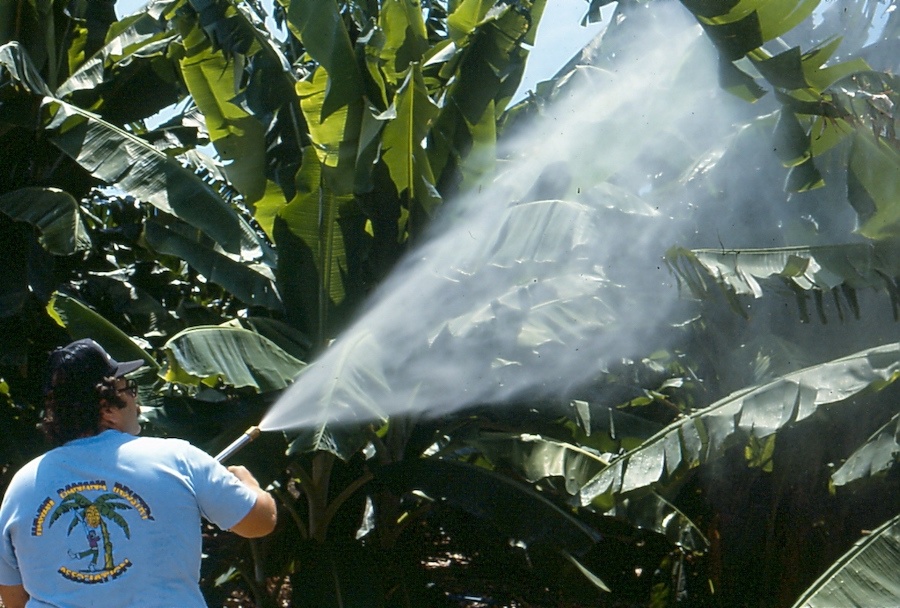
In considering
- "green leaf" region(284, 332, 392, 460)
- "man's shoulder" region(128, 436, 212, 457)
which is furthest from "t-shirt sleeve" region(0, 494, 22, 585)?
"green leaf" region(284, 332, 392, 460)

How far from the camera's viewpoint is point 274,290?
6945 millimetres

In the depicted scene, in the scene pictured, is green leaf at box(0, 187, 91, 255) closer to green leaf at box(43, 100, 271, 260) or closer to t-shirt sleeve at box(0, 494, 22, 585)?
green leaf at box(43, 100, 271, 260)

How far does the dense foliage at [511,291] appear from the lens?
5578mm

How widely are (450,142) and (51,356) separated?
13.6 feet

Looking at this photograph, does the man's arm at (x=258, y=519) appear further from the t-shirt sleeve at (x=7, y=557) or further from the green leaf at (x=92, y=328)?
the green leaf at (x=92, y=328)

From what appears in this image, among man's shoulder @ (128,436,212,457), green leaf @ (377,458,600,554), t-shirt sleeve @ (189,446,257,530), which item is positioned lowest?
green leaf @ (377,458,600,554)

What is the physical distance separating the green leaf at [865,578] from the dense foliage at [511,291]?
56 centimetres

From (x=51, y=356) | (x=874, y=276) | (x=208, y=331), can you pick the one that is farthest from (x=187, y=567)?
(x=874, y=276)

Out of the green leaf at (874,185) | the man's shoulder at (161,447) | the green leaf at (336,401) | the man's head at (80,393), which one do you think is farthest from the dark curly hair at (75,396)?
the green leaf at (874,185)

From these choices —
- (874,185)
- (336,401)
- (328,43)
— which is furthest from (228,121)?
(874,185)

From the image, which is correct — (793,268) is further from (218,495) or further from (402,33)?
(218,495)

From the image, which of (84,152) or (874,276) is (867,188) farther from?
(84,152)

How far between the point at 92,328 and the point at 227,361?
1.04m

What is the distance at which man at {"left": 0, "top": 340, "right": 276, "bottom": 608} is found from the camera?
241 centimetres
